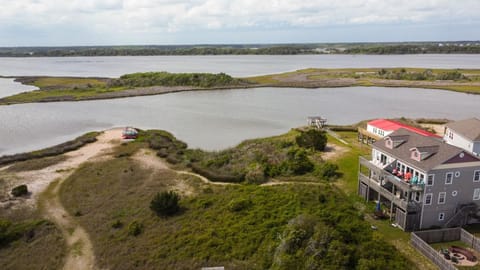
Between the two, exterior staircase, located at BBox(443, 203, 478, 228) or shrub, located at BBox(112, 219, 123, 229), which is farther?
shrub, located at BBox(112, 219, 123, 229)

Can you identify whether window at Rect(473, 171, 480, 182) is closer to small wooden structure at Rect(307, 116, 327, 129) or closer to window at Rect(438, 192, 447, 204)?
window at Rect(438, 192, 447, 204)

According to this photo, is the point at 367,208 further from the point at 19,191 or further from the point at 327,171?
the point at 19,191

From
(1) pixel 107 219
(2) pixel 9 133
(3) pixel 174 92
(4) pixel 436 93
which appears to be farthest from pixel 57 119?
(4) pixel 436 93

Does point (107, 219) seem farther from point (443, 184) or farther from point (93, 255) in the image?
point (443, 184)

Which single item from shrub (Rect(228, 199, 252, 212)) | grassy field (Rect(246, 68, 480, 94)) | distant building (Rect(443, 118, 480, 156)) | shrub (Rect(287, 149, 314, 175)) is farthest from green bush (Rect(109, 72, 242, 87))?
shrub (Rect(228, 199, 252, 212))

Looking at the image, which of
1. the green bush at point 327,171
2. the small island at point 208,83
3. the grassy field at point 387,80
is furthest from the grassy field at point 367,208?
the grassy field at point 387,80

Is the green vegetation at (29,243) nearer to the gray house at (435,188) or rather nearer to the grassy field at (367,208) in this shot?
the grassy field at (367,208)

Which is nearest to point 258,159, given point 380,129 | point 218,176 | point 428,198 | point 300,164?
point 300,164
